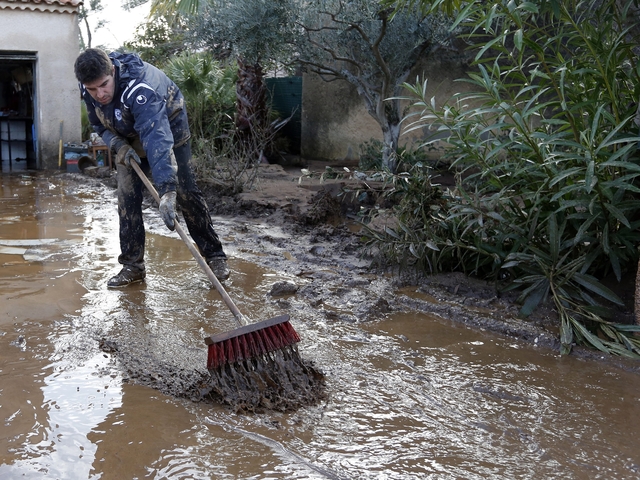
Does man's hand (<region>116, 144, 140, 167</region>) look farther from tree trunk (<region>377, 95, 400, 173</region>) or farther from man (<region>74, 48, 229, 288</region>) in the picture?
tree trunk (<region>377, 95, 400, 173</region>)

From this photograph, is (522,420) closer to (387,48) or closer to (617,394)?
(617,394)

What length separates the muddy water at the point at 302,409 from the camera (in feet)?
7.95

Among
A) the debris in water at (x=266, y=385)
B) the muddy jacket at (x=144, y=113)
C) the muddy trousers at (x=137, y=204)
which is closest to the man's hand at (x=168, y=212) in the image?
the muddy jacket at (x=144, y=113)

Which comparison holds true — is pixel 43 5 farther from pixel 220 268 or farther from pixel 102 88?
pixel 220 268

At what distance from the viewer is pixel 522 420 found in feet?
9.15

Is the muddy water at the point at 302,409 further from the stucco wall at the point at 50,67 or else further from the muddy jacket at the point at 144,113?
the stucco wall at the point at 50,67

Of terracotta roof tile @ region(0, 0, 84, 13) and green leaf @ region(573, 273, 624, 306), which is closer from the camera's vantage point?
green leaf @ region(573, 273, 624, 306)

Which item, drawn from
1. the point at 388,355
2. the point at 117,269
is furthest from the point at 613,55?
the point at 117,269

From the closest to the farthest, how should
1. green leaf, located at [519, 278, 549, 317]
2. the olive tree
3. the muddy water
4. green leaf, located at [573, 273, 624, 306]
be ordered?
the muddy water → green leaf, located at [573, 273, 624, 306] → green leaf, located at [519, 278, 549, 317] → the olive tree

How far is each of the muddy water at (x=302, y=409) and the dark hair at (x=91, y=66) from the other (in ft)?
4.95

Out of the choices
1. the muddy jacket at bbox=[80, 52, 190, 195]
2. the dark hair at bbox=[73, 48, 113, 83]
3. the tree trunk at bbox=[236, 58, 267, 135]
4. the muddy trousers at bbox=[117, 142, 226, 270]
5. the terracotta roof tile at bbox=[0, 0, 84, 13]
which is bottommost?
the muddy trousers at bbox=[117, 142, 226, 270]

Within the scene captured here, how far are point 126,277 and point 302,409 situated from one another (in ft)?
8.06

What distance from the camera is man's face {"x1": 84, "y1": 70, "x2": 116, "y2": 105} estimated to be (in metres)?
4.14

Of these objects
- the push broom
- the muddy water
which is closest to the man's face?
the muddy water
